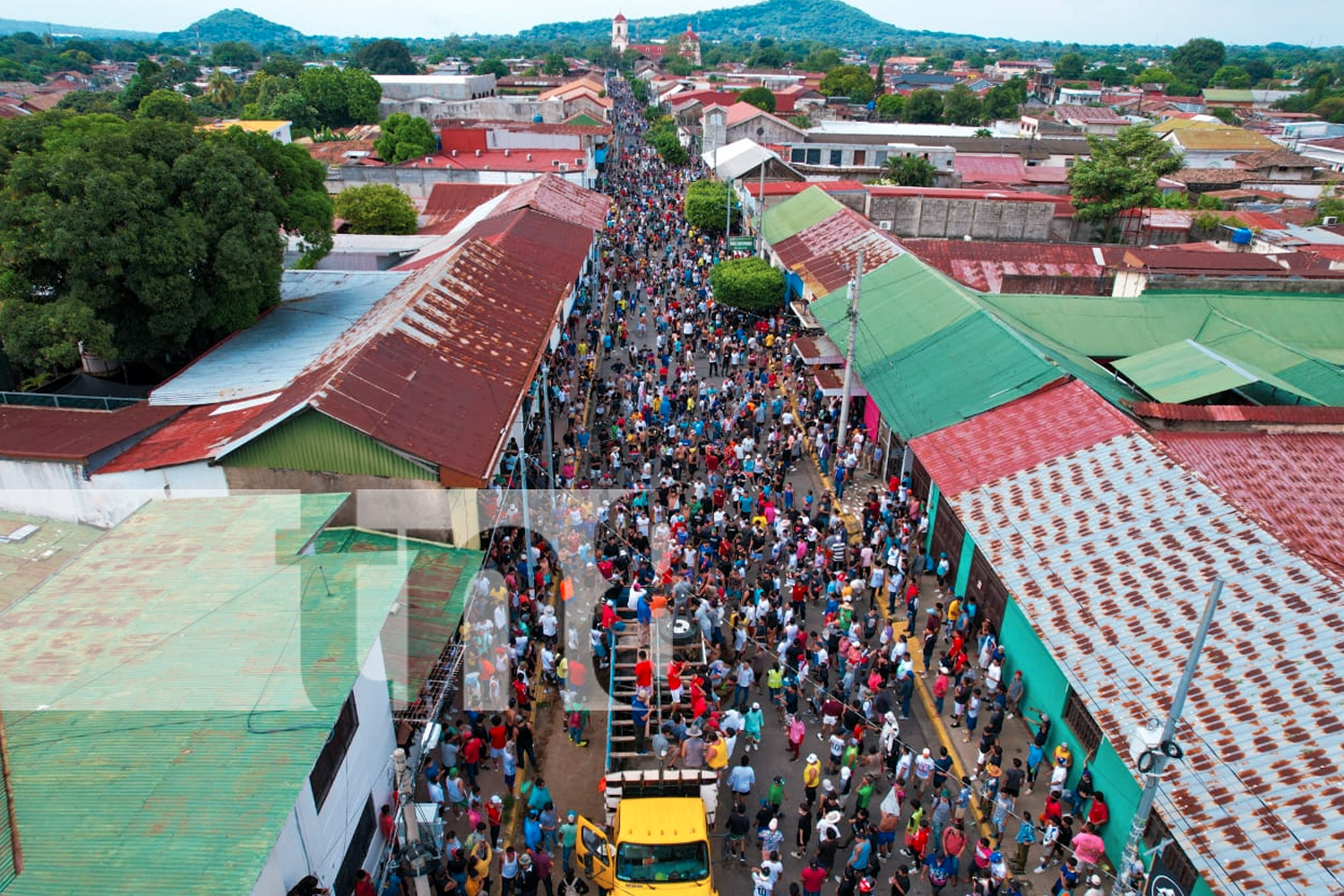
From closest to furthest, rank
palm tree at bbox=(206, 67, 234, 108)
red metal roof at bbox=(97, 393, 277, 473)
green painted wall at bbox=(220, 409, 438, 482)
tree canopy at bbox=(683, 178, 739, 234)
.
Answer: green painted wall at bbox=(220, 409, 438, 482) → red metal roof at bbox=(97, 393, 277, 473) → tree canopy at bbox=(683, 178, 739, 234) → palm tree at bbox=(206, 67, 234, 108)

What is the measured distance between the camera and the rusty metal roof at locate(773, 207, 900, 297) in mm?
29289

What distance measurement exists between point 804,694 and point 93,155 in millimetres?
18638

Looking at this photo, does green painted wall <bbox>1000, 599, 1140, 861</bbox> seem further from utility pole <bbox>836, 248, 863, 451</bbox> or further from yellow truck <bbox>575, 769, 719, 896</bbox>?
utility pole <bbox>836, 248, 863, 451</bbox>

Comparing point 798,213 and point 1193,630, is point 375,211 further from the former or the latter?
point 1193,630

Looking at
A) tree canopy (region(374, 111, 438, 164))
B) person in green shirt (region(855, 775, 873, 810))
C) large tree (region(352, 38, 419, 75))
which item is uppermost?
large tree (region(352, 38, 419, 75))

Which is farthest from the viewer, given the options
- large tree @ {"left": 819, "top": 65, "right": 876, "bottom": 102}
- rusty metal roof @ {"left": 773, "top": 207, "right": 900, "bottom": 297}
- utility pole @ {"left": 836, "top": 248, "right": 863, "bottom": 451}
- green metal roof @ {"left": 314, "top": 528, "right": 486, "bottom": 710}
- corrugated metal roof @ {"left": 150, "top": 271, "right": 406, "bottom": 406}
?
large tree @ {"left": 819, "top": 65, "right": 876, "bottom": 102}

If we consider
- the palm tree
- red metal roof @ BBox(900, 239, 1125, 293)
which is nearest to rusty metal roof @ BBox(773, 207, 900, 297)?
red metal roof @ BBox(900, 239, 1125, 293)

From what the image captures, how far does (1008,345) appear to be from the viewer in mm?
19672

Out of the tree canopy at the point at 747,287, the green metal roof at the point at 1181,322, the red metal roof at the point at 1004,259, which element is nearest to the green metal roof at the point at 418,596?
the green metal roof at the point at 1181,322

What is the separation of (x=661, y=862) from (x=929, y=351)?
1485cm

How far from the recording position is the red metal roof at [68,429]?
51.4 ft

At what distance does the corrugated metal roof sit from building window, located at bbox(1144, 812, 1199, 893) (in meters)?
16.9

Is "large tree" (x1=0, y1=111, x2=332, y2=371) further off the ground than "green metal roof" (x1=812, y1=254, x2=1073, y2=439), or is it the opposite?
"large tree" (x1=0, y1=111, x2=332, y2=371)

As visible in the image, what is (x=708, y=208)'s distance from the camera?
4447 cm
